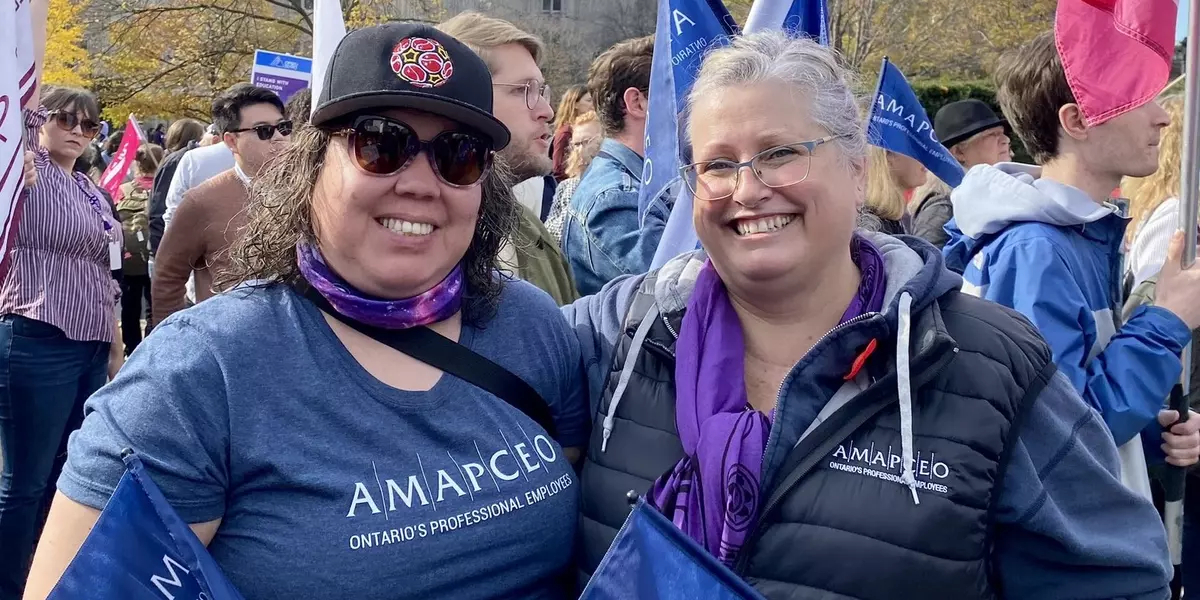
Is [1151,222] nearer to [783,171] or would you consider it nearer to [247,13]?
[783,171]

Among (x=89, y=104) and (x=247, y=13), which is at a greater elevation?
(x=89, y=104)

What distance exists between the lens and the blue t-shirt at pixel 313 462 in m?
1.84

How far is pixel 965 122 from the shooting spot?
698cm

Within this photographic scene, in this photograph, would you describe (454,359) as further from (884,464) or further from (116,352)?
(116,352)

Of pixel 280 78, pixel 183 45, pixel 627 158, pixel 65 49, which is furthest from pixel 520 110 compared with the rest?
Result: pixel 65 49

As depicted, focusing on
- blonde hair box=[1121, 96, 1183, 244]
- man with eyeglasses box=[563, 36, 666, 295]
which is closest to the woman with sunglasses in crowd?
man with eyeglasses box=[563, 36, 666, 295]

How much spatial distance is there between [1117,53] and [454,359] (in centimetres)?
215

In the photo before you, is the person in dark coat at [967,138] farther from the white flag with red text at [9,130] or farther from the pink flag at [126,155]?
the pink flag at [126,155]

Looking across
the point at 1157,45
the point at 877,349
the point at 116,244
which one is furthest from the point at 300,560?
the point at 116,244

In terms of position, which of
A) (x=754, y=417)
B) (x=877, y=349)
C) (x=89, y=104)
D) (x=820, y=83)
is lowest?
(x=89, y=104)

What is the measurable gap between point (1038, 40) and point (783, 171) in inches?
67.3

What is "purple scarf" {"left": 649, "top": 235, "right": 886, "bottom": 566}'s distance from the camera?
204cm

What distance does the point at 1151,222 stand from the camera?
13.0 feet

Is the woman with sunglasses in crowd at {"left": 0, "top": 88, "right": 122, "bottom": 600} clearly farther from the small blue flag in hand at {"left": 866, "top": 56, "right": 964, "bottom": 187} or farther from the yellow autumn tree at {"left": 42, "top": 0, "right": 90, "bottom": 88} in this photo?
the yellow autumn tree at {"left": 42, "top": 0, "right": 90, "bottom": 88}
